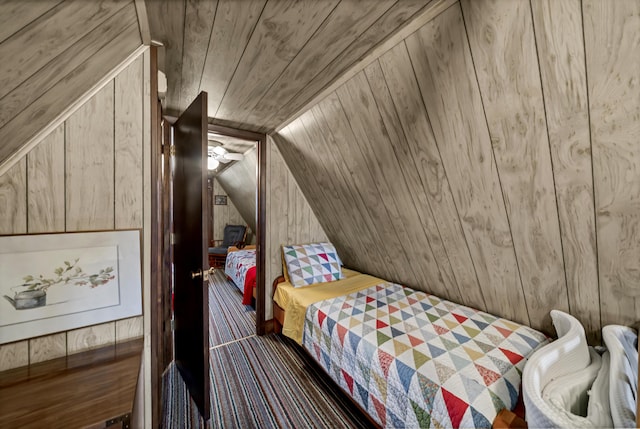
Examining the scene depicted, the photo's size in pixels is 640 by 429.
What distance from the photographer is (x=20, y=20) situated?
54cm

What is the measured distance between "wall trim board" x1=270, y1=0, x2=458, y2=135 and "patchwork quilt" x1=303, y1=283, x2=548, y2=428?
5.30 ft

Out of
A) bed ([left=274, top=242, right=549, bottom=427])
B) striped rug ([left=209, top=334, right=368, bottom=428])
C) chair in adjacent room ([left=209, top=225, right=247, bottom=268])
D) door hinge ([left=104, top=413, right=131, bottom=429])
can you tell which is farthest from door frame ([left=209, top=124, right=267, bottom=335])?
chair in adjacent room ([left=209, top=225, right=247, bottom=268])

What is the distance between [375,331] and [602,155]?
1.37m

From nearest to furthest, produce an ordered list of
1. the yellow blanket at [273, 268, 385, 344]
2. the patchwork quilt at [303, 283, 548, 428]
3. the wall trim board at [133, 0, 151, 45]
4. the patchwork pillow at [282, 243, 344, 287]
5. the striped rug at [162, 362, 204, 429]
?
the wall trim board at [133, 0, 151, 45]
the patchwork quilt at [303, 283, 548, 428]
the striped rug at [162, 362, 204, 429]
the yellow blanket at [273, 268, 385, 344]
the patchwork pillow at [282, 243, 344, 287]

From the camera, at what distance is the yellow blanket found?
1949mm

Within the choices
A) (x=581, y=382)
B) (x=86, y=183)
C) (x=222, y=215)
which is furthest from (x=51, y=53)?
(x=222, y=215)

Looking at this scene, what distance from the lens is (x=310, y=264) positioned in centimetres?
238

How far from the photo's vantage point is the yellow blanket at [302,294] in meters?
1.95

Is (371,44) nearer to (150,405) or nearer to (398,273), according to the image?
(398,273)

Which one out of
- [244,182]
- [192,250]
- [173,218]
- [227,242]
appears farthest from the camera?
[227,242]

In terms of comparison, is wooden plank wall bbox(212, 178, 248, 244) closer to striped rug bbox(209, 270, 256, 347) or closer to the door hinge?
striped rug bbox(209, 270, 256, 347)

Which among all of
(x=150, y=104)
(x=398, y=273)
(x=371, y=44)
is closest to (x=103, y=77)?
(x=150, y=104)

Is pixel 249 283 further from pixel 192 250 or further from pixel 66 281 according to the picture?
pixel 66 281

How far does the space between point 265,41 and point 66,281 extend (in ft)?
4.75
